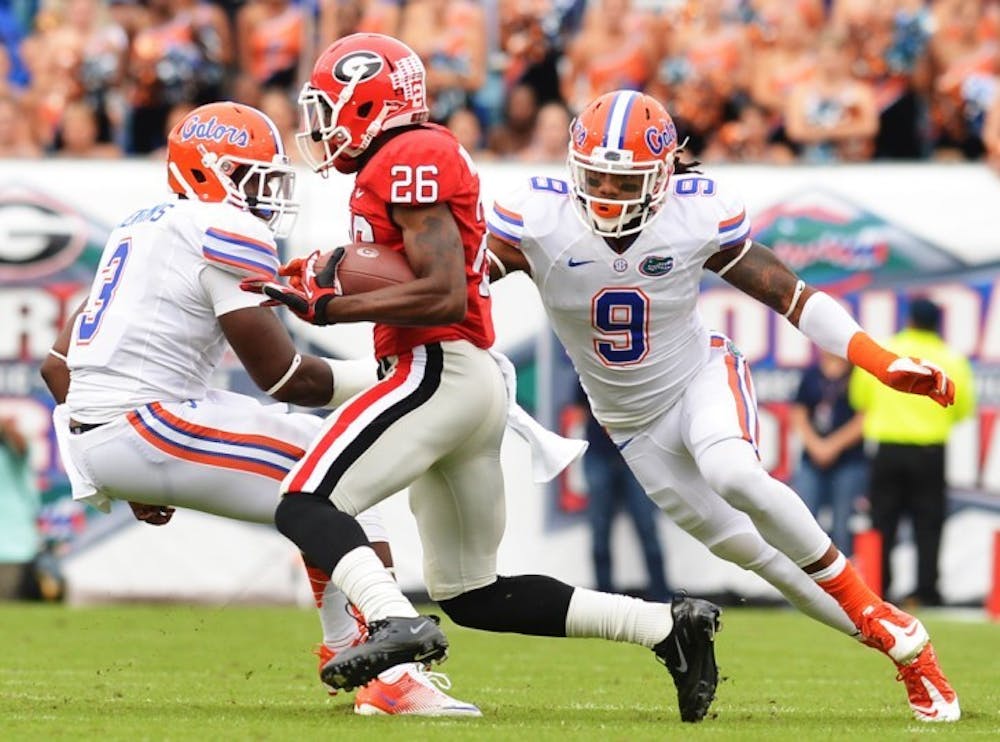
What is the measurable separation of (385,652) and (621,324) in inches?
56.7

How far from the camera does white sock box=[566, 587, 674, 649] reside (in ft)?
16.8

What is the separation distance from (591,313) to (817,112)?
5.88 m

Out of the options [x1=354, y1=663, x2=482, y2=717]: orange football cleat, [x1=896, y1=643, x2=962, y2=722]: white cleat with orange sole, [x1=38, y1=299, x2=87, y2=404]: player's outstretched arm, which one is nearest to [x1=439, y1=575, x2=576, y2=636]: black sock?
[x1=354, y1=663, x2=482, y2=717]: orange football cleat

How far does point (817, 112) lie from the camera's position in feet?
36.4

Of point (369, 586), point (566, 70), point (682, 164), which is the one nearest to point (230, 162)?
point (682, 164)

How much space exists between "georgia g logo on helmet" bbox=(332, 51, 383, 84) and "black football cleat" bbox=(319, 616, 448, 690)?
1441 millimetres

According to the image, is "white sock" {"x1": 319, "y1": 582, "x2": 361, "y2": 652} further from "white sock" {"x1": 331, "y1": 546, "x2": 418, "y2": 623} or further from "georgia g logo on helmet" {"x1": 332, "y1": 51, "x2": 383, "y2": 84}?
"georgia g logo on helmet" {"x1": 332, "y1": 51, "x2": 383, "y2": 84}

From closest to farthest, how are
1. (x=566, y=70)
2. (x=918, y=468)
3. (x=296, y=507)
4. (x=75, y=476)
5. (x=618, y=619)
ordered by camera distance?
(x=296, y=507)
(x=618, y=619)
(x=75, y=476)
(x=918, y=468)
(x=566, y=70)

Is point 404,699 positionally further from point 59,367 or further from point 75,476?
point 59,367

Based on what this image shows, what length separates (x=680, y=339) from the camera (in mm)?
5652

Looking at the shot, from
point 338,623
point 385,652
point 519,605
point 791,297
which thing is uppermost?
point 791,297

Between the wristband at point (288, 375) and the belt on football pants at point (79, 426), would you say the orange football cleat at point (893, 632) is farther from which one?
the belt on football pants at point (79, 426)

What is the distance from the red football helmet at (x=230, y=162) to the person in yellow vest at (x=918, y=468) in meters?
5.51

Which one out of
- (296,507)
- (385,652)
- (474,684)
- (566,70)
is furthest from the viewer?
(566,70)
